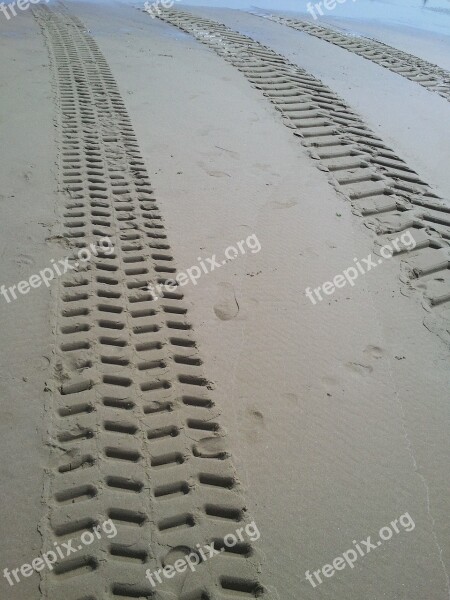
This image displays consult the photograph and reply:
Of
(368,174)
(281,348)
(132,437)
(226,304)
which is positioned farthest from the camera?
(368,174)

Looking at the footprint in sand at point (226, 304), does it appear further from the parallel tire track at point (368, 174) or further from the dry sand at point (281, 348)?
the parallel tire track at point (368, 174)

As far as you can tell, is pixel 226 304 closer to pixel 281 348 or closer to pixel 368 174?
pixel 281 348

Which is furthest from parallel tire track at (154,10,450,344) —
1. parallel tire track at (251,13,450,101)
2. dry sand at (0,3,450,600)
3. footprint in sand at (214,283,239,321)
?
parallel tire track at (251,13,450,101)

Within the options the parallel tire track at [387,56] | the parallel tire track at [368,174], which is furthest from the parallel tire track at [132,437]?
the parallel tire track at [387,56]

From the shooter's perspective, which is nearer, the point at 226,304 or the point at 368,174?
the point at 226,304

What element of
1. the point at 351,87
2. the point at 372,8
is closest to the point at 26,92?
the point at 351,87

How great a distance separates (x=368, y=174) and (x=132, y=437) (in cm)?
384

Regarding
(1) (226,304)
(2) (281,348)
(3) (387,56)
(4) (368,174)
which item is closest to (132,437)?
(2) (281,348)

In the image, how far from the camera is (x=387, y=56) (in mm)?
9492

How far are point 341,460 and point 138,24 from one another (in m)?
10.1

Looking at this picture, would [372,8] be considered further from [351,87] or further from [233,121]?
[233,121]

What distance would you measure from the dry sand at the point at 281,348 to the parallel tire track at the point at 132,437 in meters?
0.09

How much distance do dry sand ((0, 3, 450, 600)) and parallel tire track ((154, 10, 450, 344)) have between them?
0.55 feet

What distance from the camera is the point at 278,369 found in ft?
9.73
